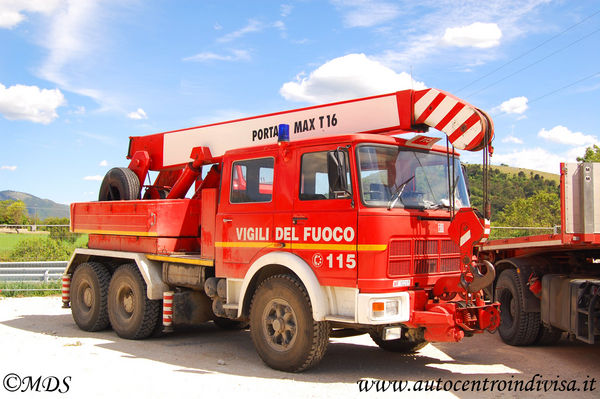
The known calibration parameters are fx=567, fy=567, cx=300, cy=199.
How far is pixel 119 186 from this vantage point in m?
10.3

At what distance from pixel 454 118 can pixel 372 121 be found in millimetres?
1025

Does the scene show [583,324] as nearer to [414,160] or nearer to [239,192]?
[414,160]

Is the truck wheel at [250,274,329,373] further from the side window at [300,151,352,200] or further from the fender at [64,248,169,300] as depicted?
the fender at [64,248,169,300]

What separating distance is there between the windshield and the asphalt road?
2039 millimetres

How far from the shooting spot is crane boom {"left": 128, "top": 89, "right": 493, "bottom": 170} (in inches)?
260

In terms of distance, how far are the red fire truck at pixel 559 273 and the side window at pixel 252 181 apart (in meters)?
3.63

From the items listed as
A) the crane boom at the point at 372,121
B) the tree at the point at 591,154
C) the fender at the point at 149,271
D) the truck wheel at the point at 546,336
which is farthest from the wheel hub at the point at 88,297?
the tree at the point at 591,154

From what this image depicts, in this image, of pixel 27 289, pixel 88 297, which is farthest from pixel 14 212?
pixel 88 297

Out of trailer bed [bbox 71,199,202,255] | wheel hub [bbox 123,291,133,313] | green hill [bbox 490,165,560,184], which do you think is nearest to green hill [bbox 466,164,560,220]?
green hill [bbox 490,165,560,184]

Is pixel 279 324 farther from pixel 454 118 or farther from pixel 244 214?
pixel 454 118

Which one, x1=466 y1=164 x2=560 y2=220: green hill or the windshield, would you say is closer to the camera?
the windshield

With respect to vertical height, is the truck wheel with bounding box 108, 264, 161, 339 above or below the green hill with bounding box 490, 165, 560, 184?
below

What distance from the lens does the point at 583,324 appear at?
6871 millimetres

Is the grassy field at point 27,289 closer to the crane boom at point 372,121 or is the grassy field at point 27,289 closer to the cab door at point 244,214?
the crane boom at point 372,121
